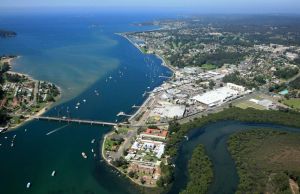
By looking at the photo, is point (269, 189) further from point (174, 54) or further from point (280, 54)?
point (280, 54)

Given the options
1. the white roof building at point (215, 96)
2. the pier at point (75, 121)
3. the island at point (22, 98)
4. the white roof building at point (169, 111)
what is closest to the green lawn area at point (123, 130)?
the pier at point (75, 121)

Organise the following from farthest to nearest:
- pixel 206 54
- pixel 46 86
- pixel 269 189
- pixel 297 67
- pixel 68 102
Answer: pixel 206 54 < pixel 297 67 < pixel 46 86 < pixel 68 102 < pixel 269 189

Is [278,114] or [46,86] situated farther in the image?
[46,86]

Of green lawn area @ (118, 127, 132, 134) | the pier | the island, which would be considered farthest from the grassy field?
the island

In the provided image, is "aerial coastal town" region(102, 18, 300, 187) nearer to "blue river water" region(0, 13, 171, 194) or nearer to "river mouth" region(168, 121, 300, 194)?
"river mouth" region(168, 121, 300, 194)

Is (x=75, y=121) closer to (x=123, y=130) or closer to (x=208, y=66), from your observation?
(x=123, y=130)

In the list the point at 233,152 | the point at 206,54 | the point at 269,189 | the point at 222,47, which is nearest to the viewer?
the point at 269,189

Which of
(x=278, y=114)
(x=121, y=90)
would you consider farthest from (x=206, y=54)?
(x=278, y=114)

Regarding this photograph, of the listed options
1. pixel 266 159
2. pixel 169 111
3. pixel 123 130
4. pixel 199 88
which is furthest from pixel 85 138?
pixel 199 88
